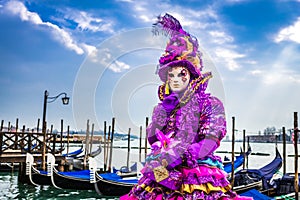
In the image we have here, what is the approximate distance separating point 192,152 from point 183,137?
0.09m

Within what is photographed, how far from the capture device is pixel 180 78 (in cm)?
167

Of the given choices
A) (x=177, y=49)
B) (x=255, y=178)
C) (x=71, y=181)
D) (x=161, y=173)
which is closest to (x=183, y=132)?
(x=161, y=173)

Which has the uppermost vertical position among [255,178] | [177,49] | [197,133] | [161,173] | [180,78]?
[177,49]

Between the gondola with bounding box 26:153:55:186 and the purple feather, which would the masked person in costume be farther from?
the gondola with bounding box 26:153:55:186

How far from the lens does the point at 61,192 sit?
809 centimetres

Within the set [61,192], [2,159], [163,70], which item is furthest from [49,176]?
[163,70]

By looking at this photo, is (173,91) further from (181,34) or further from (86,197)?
(86,197)

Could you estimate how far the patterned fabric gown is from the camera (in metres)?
1.44

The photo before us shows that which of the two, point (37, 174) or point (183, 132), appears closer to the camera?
point (183, 132)

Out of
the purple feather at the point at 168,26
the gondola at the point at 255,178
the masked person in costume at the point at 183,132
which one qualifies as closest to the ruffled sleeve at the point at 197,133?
the masked person in costume at the point at 183,132

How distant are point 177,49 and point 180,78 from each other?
0.14m

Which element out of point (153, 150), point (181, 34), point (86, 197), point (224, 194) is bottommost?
point (86, 197)

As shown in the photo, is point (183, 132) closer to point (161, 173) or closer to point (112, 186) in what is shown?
point (161, 173)

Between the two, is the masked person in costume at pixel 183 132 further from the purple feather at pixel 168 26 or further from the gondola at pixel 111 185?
the gondola at pixel 111 185
